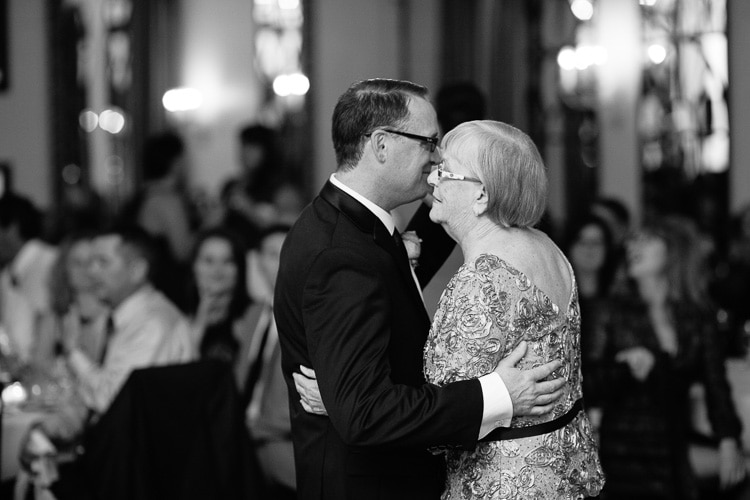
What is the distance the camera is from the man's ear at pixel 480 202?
2.39 m

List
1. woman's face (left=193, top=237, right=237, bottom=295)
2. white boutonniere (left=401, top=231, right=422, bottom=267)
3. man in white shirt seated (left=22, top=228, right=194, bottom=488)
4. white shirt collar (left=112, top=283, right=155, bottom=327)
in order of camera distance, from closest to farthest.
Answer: white boutonniere (left=401, top=231, right=422, bottom=267) < man in white shirt seated (left=22, top=228, right=194, bottom=488) < white shirt collar (left=112, top=283, right=155, bottom=327) < woman's face (left=193, top=237, right=237, bottom=295)

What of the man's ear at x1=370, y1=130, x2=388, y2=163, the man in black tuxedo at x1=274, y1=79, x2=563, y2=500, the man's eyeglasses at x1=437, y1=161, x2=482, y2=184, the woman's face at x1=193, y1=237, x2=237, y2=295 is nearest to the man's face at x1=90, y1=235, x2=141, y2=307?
the woman's face at x1=193, y1=237, x2=237, y2=295

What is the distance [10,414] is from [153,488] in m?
0.92

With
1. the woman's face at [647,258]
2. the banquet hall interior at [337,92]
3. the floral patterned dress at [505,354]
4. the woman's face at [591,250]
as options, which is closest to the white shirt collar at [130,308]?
the banquet hall interior at [337,92]

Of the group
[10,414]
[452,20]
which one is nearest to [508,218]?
[10,414]

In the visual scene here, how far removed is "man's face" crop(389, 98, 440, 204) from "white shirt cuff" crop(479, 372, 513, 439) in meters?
0.51

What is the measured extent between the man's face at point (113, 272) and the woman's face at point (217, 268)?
0.51 meters

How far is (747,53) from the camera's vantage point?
959cm

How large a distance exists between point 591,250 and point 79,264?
2.70m

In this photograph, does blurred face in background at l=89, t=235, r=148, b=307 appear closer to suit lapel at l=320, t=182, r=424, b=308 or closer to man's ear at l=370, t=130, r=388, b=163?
suit lapel at l=320, t=182, r=424, b=308

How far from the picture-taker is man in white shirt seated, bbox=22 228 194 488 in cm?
442

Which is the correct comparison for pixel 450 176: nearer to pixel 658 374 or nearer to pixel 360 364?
pixel 360 364

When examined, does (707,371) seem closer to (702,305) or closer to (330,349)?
(702,305)

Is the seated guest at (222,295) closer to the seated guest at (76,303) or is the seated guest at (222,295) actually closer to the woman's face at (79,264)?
the seated guest at (76,303)
